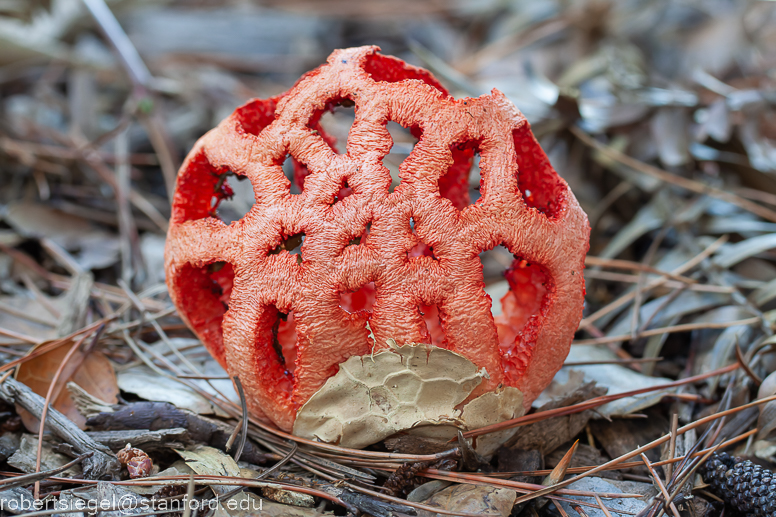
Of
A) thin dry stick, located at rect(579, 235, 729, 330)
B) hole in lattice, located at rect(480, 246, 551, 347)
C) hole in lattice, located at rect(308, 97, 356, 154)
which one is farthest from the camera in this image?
hole in lattice, located at rect(308, 97, 356, 154)

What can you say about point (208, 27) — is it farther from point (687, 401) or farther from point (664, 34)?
point (687, 401)

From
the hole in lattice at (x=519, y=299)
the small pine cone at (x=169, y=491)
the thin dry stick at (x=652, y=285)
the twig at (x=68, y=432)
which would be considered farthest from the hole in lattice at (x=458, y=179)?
the twig at (x=68, y=432)

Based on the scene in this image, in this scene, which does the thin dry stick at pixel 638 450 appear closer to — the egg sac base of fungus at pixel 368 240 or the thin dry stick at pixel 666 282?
the egg sac base of fungus at pixel 368 240

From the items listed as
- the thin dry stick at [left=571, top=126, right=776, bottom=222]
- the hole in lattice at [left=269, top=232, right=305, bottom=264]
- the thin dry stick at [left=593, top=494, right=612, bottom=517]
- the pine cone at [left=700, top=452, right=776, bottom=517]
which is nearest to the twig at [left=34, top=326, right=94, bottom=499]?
the hole in lattice at [left=269, top=232, right=305, bottom=264]

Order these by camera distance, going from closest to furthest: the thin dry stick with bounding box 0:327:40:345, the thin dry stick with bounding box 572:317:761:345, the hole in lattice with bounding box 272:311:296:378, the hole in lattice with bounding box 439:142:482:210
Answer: the hole in lattice with bounding box 272:311:296:378 → the hole in lattice with bounding box 439:142:482:210 → the thin dry stick with bounding box 0:327:40:345 → the thin dry stick with bounding box 572:317:761:345

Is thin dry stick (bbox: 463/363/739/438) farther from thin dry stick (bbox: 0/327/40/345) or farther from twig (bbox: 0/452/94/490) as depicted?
thin dry stick (bbox: 0/327/40/345)

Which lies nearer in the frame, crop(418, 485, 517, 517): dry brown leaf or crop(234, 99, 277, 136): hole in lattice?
crop(418, 485, 517, 517): dry brown leaf

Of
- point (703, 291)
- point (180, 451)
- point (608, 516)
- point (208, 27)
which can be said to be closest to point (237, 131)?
point (180, 451)
